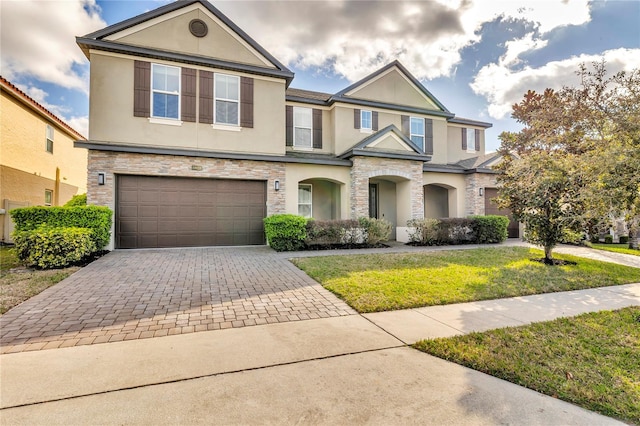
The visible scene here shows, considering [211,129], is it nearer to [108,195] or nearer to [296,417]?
[108,195]

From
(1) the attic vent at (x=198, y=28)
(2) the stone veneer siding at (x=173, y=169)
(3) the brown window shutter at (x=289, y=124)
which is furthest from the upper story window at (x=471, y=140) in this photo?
(1) the attic vent at (x=198, y=28)

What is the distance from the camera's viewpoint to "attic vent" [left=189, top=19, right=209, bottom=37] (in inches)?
464

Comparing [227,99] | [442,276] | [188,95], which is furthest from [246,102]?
[442,276]

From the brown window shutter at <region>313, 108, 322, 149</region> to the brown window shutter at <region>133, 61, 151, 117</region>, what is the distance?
6.95 metres

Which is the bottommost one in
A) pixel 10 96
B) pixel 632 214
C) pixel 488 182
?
pixel 632 214

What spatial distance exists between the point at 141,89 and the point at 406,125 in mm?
12179

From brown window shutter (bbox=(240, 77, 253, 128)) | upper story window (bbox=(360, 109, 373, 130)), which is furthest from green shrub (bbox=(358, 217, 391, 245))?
brown window shutter (bbox=(240, 77, 253, 128))

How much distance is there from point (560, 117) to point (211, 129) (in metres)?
11.6

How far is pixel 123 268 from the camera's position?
25.1 ft

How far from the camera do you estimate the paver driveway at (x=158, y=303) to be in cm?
383

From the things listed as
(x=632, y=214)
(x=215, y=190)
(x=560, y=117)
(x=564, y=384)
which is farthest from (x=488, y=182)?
(x=564, y=384)

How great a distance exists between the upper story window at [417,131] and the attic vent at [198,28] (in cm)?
1065

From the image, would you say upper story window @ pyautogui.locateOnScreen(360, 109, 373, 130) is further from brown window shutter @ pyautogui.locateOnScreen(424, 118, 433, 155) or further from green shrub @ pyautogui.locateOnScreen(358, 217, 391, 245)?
green shrub @ pyautogui.locateOnScreen(358, 217, 391, 245)

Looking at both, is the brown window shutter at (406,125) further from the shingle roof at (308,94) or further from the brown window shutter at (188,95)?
the brown window shutter at (188,95)
